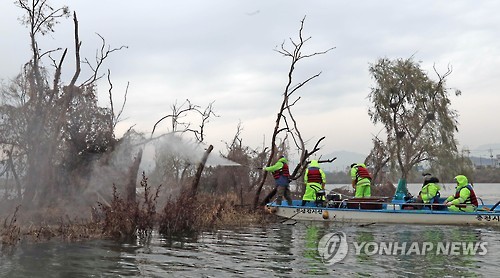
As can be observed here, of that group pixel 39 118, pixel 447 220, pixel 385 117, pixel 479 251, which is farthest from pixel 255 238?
pixel 385 117

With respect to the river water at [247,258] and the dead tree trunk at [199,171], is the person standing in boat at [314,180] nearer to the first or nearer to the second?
the dead tree trunk at [199,171]

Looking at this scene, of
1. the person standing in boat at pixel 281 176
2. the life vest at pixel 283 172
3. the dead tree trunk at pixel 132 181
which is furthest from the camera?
the life vest at pixel 283 172

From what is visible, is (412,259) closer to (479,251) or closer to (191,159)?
(479,251)

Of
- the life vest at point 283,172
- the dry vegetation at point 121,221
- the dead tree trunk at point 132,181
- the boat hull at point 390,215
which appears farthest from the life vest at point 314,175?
the dead tree trunk at point 132,181

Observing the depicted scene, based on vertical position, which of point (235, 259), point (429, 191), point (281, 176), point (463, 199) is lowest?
point (235, 259)

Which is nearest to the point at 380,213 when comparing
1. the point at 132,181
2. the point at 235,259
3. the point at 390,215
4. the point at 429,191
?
the point at 390,215

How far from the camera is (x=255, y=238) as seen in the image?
49.6 ft

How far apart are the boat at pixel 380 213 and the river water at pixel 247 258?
74.1 inches

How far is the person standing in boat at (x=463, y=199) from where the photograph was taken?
17875 mm

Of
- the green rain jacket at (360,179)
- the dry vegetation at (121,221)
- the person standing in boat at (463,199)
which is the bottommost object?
the dry vegetation at (121,221)

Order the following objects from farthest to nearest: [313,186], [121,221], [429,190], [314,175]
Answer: [313,186] < [314,175] < [429,190] < [121,221]

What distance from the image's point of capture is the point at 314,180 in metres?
20.0

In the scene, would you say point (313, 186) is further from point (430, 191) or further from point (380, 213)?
point (430, 191)

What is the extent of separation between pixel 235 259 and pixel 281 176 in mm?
9174
